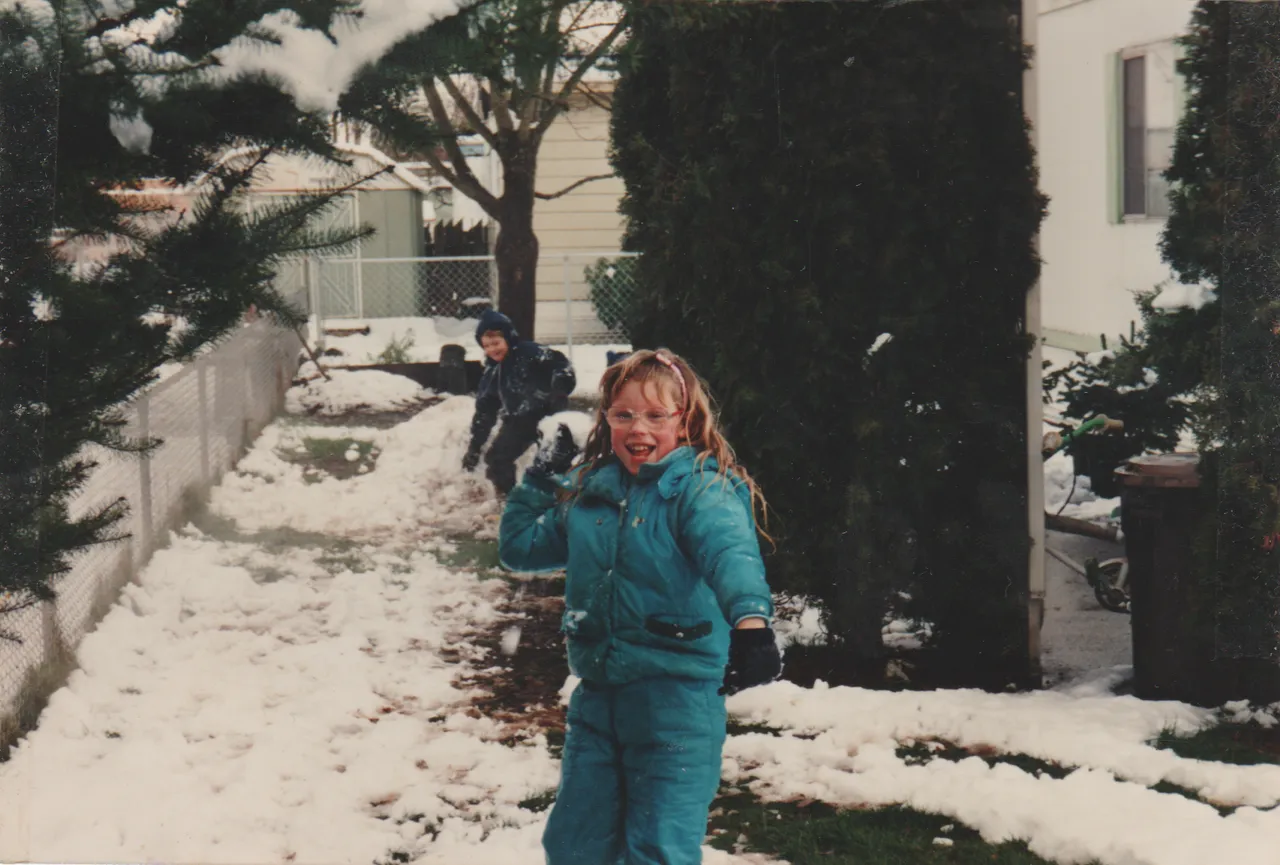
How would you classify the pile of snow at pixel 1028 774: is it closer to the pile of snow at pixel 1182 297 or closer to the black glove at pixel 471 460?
the black glove at pixel 471 460

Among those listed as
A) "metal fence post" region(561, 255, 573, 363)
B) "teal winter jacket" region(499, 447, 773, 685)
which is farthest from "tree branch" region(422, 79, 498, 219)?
"teal winter jacket" region(499, 447, 773, 685)

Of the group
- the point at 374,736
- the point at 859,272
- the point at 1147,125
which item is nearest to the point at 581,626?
the point at 374,736

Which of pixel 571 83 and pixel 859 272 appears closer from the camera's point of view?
pixel 571 83

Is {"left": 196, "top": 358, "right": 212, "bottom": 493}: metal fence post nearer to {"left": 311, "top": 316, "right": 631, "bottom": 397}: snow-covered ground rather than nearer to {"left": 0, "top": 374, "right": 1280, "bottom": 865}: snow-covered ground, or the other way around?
{"left": 0, "top": 374, "right": 1280, "bottom": 865}: snow-covered ground

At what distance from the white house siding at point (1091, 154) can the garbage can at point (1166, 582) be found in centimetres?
50

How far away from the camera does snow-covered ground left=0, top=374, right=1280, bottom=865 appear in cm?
447

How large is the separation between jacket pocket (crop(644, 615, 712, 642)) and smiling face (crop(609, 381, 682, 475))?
353 millimetres

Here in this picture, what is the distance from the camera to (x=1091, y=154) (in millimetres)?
5070

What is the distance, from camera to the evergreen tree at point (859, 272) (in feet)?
16.6

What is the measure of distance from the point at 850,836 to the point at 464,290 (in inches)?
75.2

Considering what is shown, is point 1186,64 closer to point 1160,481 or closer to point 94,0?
point 1160,481

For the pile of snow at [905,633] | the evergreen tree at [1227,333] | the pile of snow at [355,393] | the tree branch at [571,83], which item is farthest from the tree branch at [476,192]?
the evergreen tree at [1227,333]

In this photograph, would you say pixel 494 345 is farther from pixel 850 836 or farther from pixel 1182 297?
pixel 1182 297

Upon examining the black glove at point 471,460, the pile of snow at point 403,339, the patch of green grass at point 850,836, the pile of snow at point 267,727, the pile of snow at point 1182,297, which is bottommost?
the patch of green grass at point 850,836
